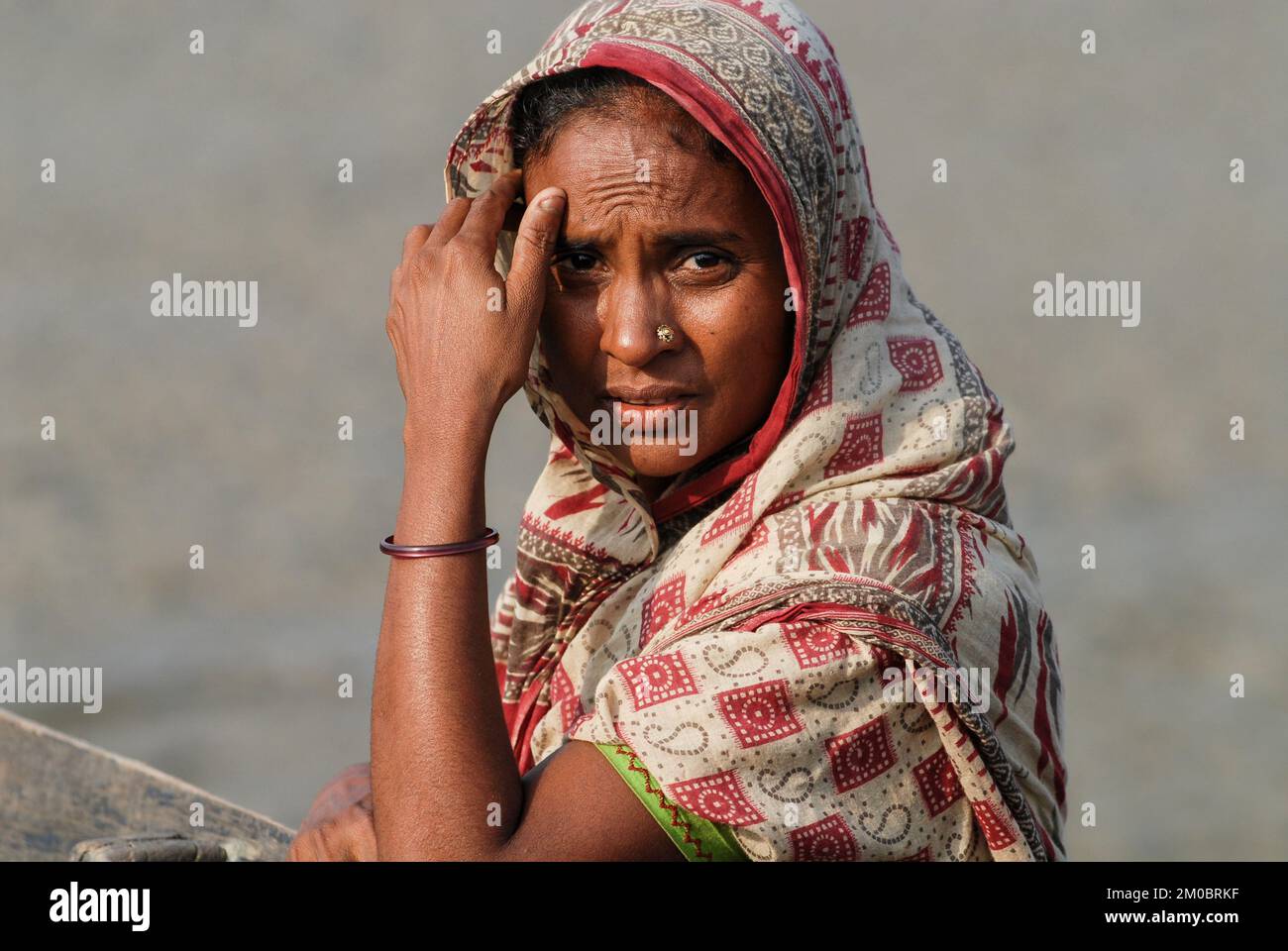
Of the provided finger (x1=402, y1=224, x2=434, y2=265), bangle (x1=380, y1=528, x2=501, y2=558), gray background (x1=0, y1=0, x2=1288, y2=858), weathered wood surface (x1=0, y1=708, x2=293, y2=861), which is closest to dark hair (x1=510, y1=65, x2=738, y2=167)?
finger (x1=402, y1=224, x2=434, y2=265)

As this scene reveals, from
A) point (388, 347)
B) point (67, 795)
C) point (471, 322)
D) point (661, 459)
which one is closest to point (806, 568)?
point (661, 459)

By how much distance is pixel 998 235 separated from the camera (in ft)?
35.8

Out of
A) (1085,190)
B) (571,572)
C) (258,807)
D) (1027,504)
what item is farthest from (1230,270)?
(571,572)

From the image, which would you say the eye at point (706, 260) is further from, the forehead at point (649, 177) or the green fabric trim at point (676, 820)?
the green fabric trim at point (676, 820)

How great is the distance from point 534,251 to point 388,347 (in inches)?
298

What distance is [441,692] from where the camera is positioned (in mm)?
2430

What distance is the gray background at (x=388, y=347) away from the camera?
26.2ft

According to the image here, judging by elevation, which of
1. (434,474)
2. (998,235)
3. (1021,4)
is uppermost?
(1021,4)

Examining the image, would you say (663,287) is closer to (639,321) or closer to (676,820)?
(639,321)

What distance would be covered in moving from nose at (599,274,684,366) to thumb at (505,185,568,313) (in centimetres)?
13

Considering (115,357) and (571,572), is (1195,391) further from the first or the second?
(571,572)

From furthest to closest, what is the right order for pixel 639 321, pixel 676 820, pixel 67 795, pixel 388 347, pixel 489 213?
pixel 388 347 < pixel 67 795 < pixel 489 213 < pixel 639 321 < pixel 676 820

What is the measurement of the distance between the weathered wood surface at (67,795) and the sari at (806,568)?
1.02m

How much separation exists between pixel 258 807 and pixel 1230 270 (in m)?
6.87
